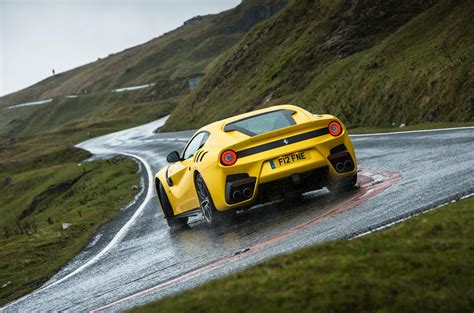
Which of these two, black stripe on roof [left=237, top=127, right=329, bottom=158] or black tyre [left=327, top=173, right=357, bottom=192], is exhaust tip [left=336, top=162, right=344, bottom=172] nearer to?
black tyre [left=327, top=173, right=357, bottom=192]

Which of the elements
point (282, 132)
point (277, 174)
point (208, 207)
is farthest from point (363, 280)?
point (208, 207)

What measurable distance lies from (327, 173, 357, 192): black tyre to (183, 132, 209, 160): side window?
1.80 m

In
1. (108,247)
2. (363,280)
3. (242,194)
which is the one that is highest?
(242,194)

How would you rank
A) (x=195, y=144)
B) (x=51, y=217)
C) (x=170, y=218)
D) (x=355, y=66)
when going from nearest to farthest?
(x=195, y=144) → (x=170, y=218) → (x=51, y=217) → (x=355, y=66)

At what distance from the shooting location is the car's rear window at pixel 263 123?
969cm

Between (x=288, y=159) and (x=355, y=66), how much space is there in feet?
86.1

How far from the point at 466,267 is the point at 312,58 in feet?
131

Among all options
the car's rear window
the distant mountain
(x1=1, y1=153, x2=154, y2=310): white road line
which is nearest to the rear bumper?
the car's rear window

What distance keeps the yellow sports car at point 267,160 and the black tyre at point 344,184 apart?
0.01 meters

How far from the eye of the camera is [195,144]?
10.8m

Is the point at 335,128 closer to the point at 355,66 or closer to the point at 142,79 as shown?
the point at 355,66

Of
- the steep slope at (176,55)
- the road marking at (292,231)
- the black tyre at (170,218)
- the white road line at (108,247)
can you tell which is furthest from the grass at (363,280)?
the steep slope at (176,55)

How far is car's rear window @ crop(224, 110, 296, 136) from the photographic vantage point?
9.69m

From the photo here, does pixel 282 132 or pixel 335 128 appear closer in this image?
pixel 282 132
